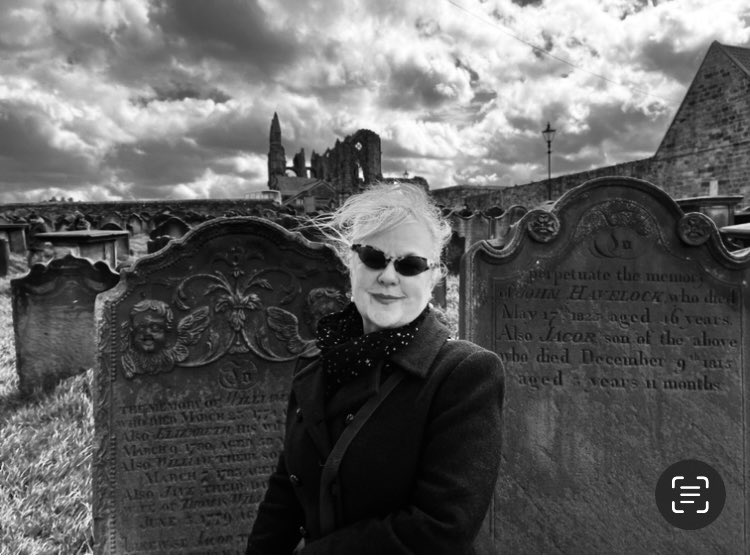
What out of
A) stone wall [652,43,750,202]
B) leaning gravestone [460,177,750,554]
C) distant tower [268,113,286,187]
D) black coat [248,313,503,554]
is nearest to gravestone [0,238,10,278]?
leaning gravestone [460,177,750,554]

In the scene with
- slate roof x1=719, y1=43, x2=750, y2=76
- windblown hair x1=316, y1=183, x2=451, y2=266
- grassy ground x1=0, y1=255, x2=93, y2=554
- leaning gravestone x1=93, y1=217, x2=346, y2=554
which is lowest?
grassy ground x1=0, y1=255, x2=93, y2=554

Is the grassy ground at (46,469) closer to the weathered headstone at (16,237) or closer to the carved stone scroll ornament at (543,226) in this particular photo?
the carved stone scroll ornament at (543,226)

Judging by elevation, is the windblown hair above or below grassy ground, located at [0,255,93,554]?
above

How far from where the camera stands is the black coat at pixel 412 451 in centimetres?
115

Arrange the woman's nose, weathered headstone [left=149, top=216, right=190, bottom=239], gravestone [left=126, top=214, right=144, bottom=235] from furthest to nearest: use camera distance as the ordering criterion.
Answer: gravestone [left=126, top=214, right=144, bottom=235] < weathered headstone [left=149, top=216, right=190, bottom=239] < the woman's nose

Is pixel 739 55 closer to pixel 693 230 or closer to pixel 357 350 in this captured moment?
pixel 693 230

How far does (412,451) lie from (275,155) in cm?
8231

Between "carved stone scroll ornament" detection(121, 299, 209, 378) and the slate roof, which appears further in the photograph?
the slate roof

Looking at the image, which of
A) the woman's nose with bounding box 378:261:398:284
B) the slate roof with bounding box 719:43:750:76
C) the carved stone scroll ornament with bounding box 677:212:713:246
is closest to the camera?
the woman's nose with bounding box 378:261:398:284

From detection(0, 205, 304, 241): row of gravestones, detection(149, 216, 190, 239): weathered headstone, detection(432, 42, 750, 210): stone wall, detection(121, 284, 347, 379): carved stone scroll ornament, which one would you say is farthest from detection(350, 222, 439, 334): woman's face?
detection(432, 42, 750, 210): stone wall

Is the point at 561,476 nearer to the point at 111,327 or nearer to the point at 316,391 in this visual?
the point at 316,391

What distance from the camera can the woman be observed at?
3.82 feet

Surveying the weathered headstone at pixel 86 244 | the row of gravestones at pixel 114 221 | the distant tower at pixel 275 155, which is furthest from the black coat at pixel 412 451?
the distant tower at pixel 275 155

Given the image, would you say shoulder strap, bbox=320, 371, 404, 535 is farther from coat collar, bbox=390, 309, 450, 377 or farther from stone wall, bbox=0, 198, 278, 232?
stone wall, bbox=0, 198, 278, 232
